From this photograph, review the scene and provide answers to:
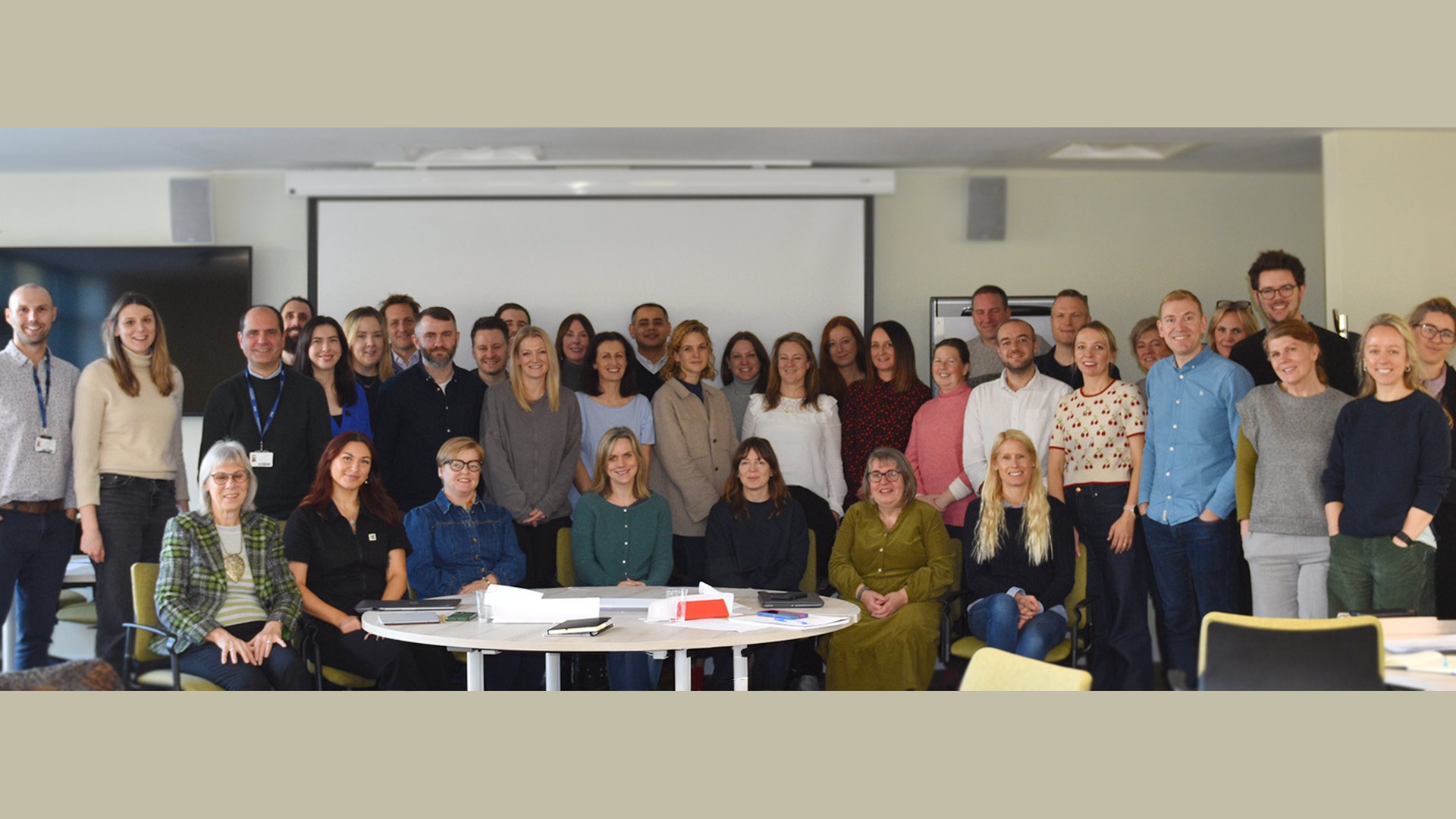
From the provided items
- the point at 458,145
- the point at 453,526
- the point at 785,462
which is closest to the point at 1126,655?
the point at 785,462

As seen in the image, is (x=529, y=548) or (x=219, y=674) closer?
(x=219, y=674)

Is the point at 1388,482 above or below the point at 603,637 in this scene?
above

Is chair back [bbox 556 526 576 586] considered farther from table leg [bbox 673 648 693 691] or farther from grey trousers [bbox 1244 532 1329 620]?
grey trousers [bbox 1244 532 1329 620]

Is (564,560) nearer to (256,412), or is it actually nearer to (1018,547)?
(256,412)

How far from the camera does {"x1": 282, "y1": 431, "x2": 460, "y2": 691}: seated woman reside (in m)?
4.04

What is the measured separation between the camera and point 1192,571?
180 inches

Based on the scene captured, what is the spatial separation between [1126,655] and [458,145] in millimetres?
4247

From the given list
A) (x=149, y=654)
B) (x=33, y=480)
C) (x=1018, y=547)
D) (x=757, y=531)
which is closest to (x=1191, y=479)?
(x=1018, y=547)

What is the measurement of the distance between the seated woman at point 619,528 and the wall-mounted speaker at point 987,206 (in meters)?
3.09

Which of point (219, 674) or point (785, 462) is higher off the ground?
point (785, 462)

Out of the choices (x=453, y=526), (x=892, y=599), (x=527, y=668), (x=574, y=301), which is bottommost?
(x=527, y=668)

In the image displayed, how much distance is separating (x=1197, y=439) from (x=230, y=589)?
11.6 ft

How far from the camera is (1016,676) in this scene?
2781 mm

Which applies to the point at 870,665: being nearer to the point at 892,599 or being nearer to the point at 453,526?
the point at 892,599
